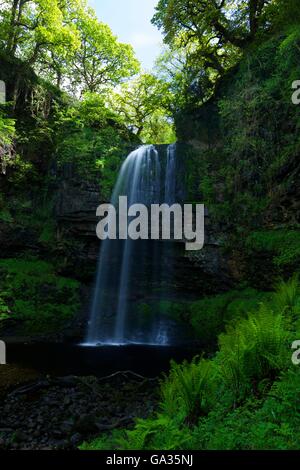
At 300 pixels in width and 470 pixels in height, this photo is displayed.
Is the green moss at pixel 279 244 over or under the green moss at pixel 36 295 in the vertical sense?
over

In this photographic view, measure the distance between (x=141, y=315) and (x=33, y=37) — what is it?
16894 mm

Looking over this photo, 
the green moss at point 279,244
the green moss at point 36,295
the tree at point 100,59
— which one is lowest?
the green moss at point 36,295

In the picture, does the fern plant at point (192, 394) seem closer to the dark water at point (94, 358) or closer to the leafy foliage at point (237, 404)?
the leafy foliage at point (237, 404)

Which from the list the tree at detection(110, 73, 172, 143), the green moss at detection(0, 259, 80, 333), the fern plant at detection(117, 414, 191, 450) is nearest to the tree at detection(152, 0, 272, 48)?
the tree at detection(110, 73, 172, 143)

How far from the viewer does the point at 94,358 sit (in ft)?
36.8

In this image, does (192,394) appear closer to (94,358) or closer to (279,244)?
(94,358)

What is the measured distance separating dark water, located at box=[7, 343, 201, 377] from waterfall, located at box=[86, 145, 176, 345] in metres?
2.10

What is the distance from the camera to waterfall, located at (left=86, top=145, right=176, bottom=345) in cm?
1520

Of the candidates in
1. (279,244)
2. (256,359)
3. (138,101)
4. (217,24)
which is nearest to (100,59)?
(138,101)

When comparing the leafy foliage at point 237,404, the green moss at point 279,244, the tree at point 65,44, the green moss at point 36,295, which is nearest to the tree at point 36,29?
the tree at point 65,44

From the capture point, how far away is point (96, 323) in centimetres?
A: 1500

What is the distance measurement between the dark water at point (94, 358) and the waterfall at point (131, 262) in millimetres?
2104

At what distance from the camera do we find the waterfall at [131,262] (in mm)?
15203

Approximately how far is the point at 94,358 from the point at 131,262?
543 centimetres
